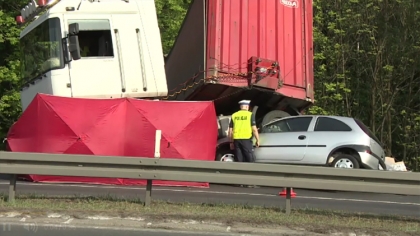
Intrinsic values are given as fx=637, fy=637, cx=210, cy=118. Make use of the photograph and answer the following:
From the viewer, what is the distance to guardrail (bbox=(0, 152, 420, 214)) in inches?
320

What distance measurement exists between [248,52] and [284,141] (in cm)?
205

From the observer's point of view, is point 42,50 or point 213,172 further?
point 42,50

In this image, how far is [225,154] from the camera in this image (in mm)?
13805

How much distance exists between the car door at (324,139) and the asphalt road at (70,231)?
6783mm

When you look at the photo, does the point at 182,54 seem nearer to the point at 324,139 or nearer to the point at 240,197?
the point at 324,139

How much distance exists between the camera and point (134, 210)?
25.8ft

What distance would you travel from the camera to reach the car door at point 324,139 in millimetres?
13359

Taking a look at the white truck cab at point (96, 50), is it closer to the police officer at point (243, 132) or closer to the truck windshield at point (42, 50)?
the truck windshield at point (42, 50)

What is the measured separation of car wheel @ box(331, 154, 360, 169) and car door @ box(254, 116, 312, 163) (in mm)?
709

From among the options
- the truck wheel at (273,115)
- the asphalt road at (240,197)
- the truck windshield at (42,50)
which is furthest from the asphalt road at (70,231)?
the truck wheel at (273,115)

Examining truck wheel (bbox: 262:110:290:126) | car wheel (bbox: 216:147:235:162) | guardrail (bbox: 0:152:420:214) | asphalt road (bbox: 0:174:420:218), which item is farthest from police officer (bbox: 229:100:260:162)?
guardrail (bbox: 0:152:420:214)

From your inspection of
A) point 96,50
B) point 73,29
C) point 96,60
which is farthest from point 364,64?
point 73,29

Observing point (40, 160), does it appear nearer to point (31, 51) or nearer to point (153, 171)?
point (153, 171)

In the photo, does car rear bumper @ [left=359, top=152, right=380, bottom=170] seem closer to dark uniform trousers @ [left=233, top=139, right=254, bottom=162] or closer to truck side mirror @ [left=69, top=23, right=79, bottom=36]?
dark uniform trousers @ [left=233, top=139, right=254, bottom=162]
